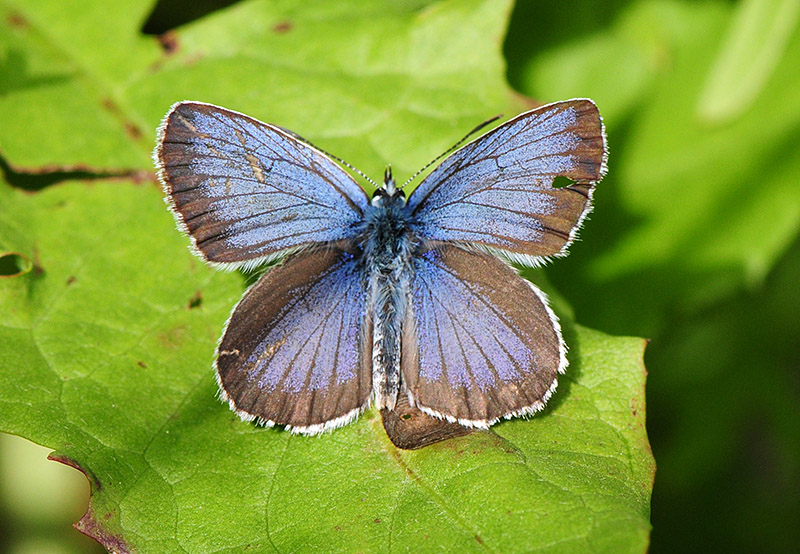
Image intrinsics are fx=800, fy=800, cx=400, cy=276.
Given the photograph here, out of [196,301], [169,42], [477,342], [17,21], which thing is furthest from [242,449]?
[17,21]

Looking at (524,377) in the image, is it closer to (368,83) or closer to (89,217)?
(368,83)


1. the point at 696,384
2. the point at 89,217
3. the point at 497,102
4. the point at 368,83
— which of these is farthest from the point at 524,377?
the point at 696,384

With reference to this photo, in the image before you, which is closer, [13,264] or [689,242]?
[13,264]

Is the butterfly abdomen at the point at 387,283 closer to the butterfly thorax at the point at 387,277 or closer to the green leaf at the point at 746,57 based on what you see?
the butterfly thorax at the point at 387,277

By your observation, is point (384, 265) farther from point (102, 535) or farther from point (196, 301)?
point (102, 535)

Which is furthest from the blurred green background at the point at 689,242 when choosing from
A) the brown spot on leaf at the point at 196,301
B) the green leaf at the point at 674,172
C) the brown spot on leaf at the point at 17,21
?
the brown spot on leaf at the point at 196,301
